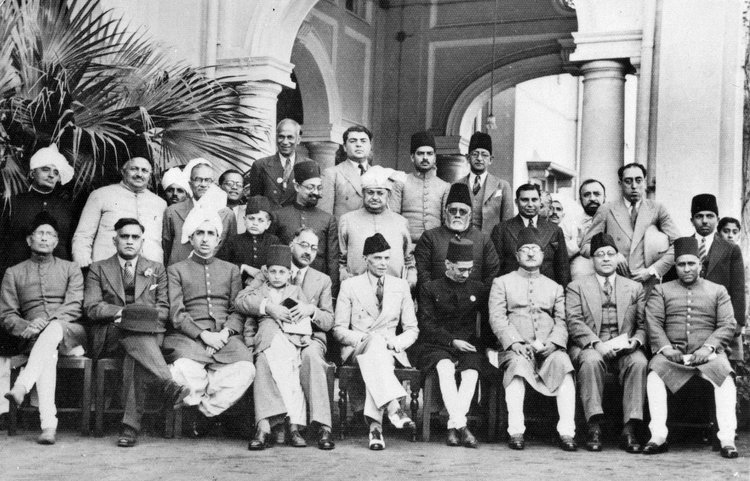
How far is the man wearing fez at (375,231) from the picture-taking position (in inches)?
287

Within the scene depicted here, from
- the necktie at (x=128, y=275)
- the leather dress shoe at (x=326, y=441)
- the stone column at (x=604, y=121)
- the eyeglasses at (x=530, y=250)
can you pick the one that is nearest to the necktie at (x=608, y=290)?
the eyeglasses at (x=530, y=250)

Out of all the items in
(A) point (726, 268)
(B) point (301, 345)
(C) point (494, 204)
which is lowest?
(B) point (301, 345)

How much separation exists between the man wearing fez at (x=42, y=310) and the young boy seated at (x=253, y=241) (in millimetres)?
1079

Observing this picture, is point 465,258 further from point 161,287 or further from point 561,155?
point 561,155

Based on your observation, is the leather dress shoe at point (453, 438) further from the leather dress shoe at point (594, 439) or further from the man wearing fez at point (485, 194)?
the man wearing fez at point (485, 194)

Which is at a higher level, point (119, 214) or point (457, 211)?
point (457, 211)

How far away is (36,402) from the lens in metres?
6.53

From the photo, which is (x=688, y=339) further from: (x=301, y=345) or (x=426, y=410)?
(x=301, y=345)

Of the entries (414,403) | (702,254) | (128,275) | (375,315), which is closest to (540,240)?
(702,254)

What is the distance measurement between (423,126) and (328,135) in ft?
6.13

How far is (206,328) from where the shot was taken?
686cm

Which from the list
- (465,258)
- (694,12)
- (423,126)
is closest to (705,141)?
(694,12)

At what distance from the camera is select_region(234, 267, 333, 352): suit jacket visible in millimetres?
6676

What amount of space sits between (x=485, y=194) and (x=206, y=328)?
2.34 metres
